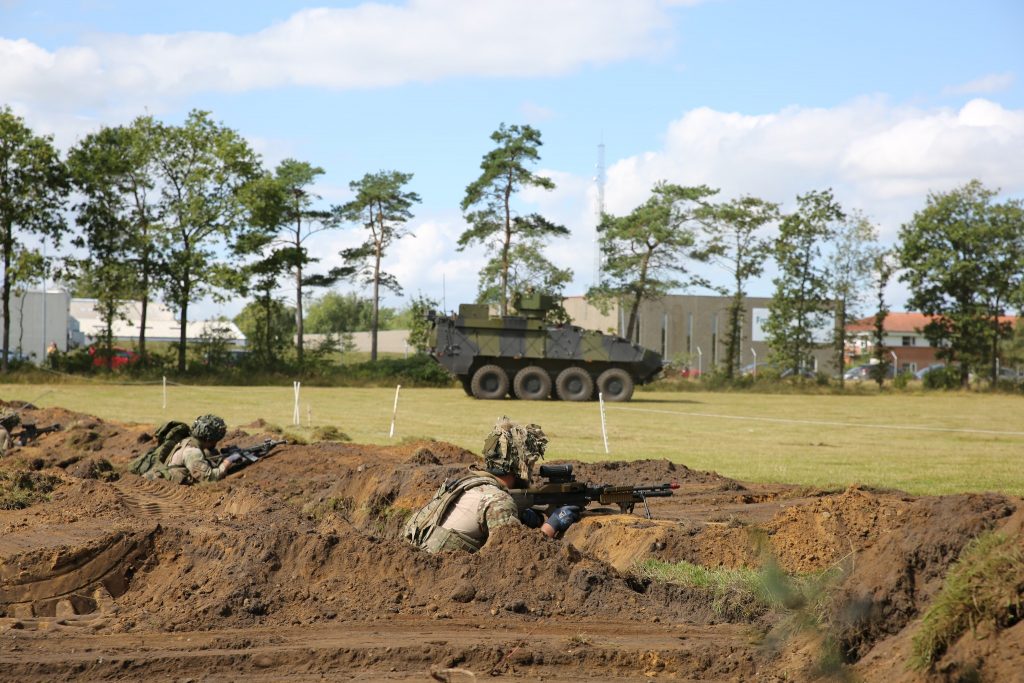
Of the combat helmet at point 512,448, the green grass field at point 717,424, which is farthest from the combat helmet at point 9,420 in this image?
the combat helmet at point 512,448

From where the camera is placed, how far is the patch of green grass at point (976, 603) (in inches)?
168

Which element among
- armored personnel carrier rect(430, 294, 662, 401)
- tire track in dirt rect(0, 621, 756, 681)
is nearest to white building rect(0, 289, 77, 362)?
armored personnel carrier rect(430, 294, 662, 401)

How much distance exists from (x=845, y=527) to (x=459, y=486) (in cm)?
281

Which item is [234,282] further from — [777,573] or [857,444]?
[777,573]

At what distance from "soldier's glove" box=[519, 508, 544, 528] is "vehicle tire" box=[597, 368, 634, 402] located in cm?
2553

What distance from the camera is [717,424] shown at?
23.1m

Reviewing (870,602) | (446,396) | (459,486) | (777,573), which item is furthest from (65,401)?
(777,573)

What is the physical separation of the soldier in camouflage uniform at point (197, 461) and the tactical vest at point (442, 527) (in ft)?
18.0

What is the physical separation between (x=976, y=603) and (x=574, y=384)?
93.7 feet

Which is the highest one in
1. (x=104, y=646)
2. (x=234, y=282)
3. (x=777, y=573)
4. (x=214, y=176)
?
(x=214, y=176)

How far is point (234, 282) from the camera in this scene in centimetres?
3869

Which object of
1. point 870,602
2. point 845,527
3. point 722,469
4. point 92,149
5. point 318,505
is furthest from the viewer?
point 92,149

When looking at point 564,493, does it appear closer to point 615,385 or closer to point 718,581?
point 718,581

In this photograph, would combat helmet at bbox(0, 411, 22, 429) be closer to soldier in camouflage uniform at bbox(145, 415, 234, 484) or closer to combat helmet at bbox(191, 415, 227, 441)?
soldier in camouflage uniform at bbox(145, 415, 234, 484)
